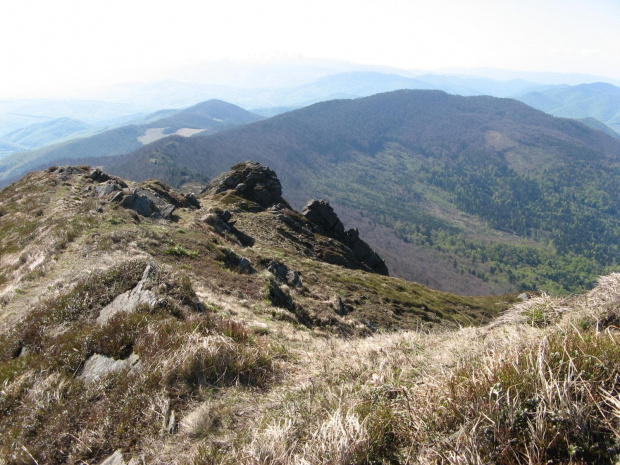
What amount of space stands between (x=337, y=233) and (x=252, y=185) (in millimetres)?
20393

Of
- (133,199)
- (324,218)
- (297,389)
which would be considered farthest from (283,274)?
(324,218)

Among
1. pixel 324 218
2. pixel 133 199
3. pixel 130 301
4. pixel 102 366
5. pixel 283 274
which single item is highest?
pixel 130 301

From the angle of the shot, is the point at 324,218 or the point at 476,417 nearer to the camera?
the point at 476,417

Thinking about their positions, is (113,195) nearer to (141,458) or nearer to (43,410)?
(43,410)

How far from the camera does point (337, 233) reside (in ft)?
218

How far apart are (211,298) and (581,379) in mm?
11606

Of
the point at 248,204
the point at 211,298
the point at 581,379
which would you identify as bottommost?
the point at 248,204

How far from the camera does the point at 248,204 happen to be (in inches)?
2140

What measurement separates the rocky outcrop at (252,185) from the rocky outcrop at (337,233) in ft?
24.1

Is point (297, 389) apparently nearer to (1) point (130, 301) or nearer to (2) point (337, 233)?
(1) point (130, 301)

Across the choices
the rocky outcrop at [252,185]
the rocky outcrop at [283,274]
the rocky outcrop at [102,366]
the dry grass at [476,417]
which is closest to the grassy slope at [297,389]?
the dry grass at [476,417]

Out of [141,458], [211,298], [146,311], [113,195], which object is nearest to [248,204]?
[113,195]

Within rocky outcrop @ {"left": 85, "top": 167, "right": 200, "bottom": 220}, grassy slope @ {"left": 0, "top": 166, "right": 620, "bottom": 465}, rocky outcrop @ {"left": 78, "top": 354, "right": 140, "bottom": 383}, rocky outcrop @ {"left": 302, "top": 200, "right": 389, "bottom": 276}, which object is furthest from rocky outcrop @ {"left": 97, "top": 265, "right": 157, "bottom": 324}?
rocky outcrop @ {"left": 302, "top": 200, "right": 389, "bottom": 276}

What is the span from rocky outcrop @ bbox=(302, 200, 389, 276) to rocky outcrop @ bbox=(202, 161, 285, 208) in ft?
24.1
